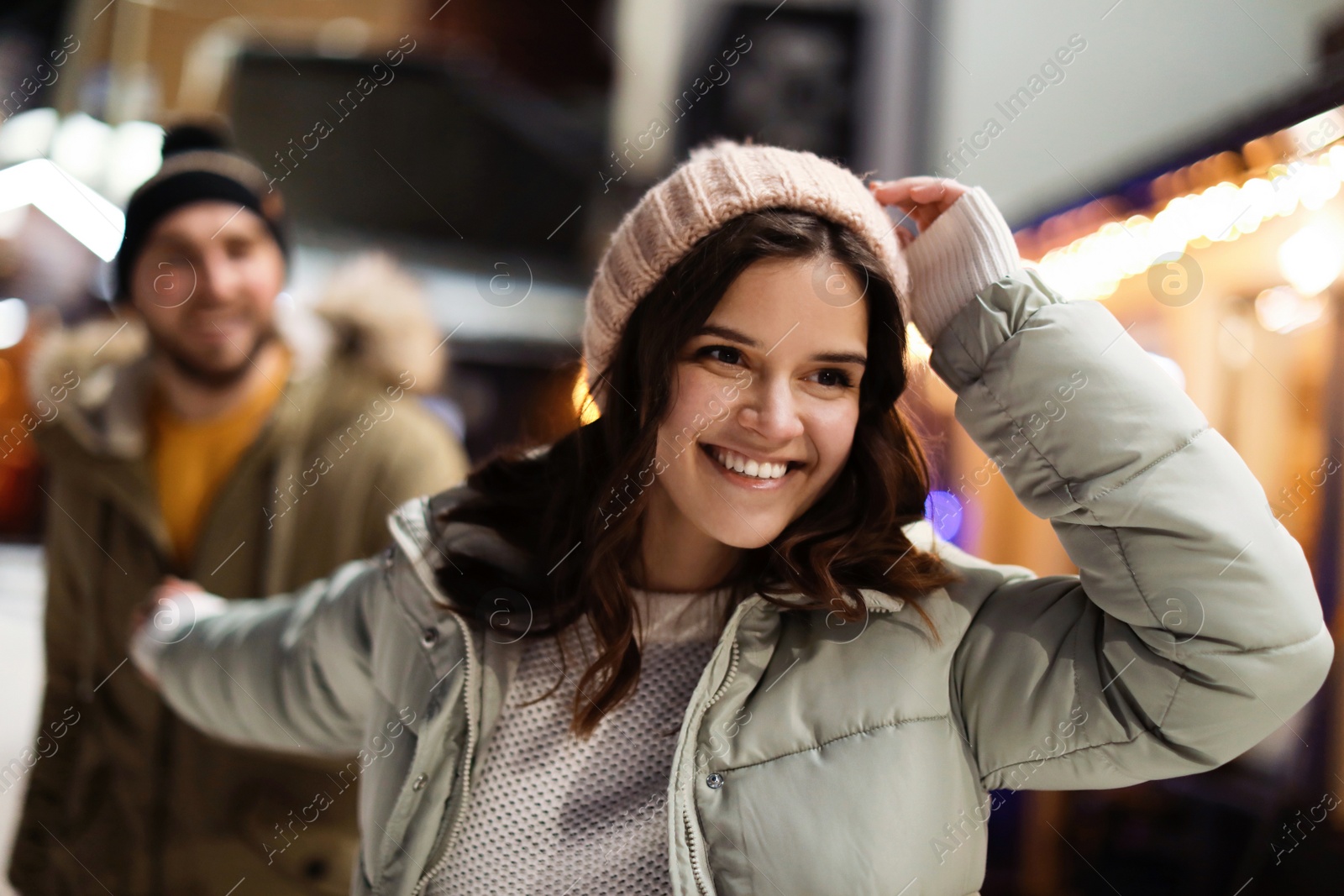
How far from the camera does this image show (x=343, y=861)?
1.49 meters

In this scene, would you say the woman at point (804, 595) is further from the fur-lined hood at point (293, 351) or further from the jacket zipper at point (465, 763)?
the fur-lined hood at point (293, 351)

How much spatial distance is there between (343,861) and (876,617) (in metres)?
1.12

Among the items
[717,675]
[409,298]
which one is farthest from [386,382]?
[717,675]

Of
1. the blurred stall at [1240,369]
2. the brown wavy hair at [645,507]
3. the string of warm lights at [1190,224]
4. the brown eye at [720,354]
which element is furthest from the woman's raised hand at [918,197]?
the blurred stall at [1240,369]

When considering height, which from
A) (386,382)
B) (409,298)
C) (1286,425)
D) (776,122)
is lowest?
(1286,425)

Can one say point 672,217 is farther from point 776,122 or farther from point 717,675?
point 776,122

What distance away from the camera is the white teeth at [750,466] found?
0.92 m

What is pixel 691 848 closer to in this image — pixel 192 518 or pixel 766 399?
pixel 766 399

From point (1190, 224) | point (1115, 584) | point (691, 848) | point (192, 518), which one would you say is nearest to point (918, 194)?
point (1115, 584)

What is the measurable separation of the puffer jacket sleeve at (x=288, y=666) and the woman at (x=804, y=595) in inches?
3.7

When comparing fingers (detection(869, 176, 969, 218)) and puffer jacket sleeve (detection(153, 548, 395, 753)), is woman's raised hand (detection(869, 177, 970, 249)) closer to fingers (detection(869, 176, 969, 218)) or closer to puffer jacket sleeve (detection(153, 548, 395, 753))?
fingers (detection(869, 176, 969, 218))

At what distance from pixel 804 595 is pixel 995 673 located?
0.68ft

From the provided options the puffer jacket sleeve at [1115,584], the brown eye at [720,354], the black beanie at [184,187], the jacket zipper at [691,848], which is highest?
the black beanie at [184,187]

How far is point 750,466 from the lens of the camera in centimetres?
92
